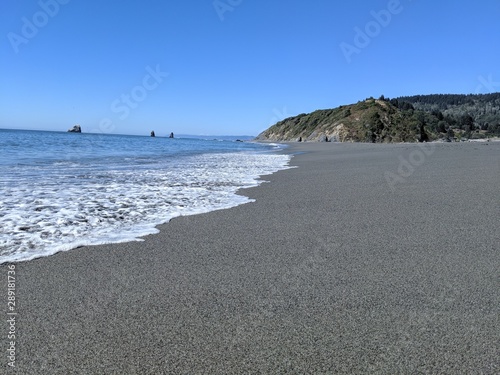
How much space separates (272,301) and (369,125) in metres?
76.5

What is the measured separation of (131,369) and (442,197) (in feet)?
20.8

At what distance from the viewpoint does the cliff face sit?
70.3m

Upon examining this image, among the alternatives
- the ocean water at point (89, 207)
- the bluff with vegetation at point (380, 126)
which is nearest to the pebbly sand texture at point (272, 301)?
the ocean water at point (89, 207)

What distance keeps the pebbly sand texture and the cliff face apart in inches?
2745

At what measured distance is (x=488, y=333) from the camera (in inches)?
90.1

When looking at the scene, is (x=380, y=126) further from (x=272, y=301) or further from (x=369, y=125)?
(x=272, y=301)

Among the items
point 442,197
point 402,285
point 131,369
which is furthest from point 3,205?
point 442,197

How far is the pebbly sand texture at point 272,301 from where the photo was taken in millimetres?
2057

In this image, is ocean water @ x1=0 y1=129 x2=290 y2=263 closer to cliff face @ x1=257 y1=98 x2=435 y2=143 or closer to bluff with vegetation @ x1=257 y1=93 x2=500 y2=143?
bluff with vegetation @ x1=257 y1=93 x2=500 y2=143

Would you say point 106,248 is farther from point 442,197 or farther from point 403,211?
point 442,197

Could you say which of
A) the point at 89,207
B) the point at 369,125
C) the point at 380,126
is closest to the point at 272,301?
the point at 89,207

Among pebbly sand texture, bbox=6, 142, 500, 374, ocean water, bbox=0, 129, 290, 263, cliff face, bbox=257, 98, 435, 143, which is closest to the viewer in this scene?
pebbly sand texture, bbox=6, 142, 500, 374

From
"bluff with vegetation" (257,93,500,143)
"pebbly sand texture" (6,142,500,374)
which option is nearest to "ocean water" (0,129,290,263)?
"pebbly sand texture" (6,142,500,374)

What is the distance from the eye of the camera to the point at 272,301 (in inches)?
109
